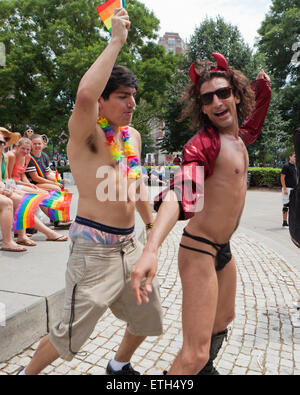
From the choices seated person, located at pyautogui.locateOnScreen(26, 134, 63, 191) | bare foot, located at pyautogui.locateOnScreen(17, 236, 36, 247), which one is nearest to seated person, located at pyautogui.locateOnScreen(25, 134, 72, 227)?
seated person, located at pyautogui.locateOnScreen(26, 134, 63, 191)

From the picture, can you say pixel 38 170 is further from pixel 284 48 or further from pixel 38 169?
pixel 284 48

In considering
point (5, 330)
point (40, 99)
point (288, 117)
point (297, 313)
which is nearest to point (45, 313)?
point (5, 330)

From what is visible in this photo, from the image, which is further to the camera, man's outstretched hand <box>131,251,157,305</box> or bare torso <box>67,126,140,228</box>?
bare torso <box>67,126,140,228</box>

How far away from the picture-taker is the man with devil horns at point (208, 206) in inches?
65.6

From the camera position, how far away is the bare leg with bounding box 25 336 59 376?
1.97m

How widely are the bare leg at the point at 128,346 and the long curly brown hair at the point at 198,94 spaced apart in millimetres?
1544

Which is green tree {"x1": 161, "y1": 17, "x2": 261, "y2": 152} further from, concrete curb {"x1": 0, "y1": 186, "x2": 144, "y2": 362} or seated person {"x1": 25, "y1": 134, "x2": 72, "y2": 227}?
concrete curb {"x1": 0, "y1": 186, "x2": 144, "y2": 362}

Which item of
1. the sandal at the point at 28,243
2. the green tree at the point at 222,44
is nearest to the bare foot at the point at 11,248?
the sandal at the point at 28,243

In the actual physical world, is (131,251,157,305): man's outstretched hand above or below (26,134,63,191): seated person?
below

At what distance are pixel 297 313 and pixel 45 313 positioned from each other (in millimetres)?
2740

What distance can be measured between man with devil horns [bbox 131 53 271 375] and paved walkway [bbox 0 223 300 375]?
0.71 metres

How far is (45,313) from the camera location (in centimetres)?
306

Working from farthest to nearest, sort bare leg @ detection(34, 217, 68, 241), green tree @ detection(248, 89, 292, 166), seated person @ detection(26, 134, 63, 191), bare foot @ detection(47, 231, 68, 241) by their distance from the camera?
green tree @ detection(248, 89, 292, 166)
seated person @ detection(26, 134, 63, 191)
bare foot @ detection(47, 231, 68, 241)
bare leg @ detection(34, 217, 68, 241)
